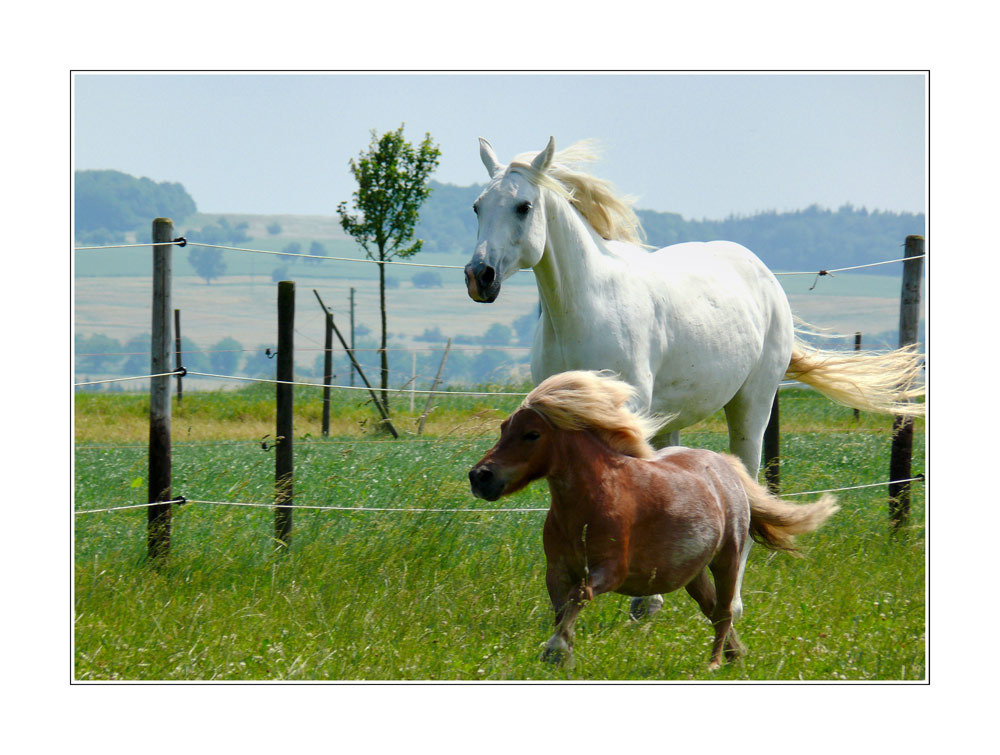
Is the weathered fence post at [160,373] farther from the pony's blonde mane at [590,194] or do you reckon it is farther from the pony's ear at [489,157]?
the pony's blonde mane at [590,194]

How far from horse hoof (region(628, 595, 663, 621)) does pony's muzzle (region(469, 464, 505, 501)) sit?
1.80 m

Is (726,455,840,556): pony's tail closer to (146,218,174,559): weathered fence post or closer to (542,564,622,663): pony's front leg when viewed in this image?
(542,564,622,663): pony's front leg

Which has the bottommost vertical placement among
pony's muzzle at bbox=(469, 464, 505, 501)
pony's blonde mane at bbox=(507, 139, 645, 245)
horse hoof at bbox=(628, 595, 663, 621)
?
horse hoof at bbox=(628, 595, 663, 621)

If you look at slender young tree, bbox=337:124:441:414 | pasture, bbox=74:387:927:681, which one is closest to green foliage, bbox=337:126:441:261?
slender young tree, bbox=337:124:441:414

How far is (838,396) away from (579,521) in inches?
139

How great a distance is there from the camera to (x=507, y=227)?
4.31 m

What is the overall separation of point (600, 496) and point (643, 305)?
1.61 metres

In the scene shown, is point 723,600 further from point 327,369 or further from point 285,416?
point 327,369

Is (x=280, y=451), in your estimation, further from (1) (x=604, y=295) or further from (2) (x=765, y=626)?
(2) (x=765, y=626)

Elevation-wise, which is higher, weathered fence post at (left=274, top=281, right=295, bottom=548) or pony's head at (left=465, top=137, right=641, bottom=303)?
pony's head at (left=465, top=137, right=641, bottom=303)

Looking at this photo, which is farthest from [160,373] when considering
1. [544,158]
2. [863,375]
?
[863,375]

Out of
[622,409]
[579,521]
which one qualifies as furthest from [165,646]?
[622,409]

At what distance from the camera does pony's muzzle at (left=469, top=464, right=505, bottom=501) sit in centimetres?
344

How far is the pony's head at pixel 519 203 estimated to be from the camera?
13.7 ft
